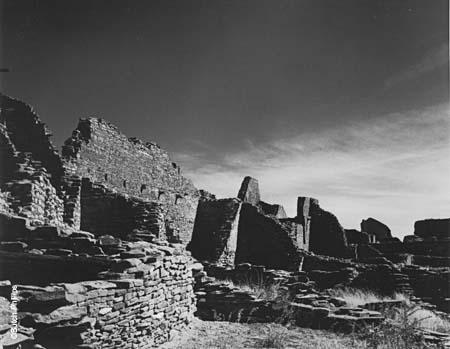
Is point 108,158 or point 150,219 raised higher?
point 108,158

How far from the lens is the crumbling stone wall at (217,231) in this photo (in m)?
15.7

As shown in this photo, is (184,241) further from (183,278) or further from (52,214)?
(183,278)

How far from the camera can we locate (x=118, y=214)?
12.9 meters

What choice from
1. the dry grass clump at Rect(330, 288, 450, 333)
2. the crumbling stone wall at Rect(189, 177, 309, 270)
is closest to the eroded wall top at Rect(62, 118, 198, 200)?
the crumbling stone wall at Rect(189, 177, 309, 270)

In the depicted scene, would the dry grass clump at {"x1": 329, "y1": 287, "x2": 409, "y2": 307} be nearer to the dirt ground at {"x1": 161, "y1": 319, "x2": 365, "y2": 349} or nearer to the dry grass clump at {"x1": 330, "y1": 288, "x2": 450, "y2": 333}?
the dry grass clump at {"x1": 330, "y1": 288, "x2": 450, "y2": 333}

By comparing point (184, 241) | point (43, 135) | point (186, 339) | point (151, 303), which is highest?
point (43, 135)

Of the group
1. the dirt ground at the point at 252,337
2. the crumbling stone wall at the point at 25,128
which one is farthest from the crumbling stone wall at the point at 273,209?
the dirt ground at the point at 252,337

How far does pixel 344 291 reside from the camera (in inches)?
521

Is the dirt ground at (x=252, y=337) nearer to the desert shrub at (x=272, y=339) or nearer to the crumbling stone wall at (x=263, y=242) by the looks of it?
the desert shrub at (x=272, y=339)

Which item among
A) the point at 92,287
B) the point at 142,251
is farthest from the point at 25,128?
the point at 92,287

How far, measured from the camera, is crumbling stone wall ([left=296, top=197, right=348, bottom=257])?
2072 cm

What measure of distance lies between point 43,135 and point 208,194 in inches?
527

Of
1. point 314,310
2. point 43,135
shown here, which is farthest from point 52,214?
point 314,310

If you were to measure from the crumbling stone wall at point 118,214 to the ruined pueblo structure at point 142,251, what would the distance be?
0.03 metres
